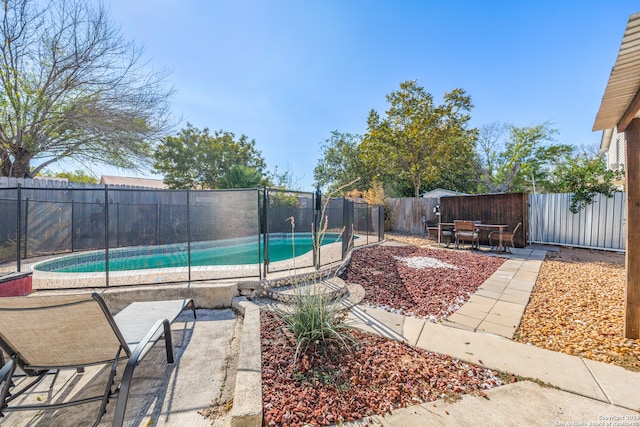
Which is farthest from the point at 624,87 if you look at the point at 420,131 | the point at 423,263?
the point at 420,131

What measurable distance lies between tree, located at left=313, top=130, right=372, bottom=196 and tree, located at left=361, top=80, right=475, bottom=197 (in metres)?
4.10

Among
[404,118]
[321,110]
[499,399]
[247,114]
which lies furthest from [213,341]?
[404,118]

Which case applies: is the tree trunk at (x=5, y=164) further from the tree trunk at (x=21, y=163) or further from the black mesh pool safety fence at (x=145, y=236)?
the black mesh pool safety fence at (x=145, y=236)

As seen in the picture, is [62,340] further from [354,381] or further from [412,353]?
[412,353]

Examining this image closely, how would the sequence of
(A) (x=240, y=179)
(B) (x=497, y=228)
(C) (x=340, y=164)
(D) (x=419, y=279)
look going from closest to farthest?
(D) (x=419, y=279) < (B) (x=497, y=228) < (A) (x=240, y=179) < (C) (x=340, y=164)

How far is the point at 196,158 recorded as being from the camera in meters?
14.4

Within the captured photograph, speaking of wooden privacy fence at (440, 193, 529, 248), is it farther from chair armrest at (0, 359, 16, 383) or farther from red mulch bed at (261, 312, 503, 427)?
chair armrest at (0, 359, 16, 383)

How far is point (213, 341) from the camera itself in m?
2.61

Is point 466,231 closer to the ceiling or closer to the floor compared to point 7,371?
closer to the ceiling

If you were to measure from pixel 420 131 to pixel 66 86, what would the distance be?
12889 mm

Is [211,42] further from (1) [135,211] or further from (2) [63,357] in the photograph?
(2) [63,357]

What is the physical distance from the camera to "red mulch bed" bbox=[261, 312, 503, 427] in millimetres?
1572

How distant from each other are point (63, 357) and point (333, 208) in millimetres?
8689

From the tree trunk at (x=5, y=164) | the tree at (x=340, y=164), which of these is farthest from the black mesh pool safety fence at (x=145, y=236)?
the tree at (x=340, y=164)
